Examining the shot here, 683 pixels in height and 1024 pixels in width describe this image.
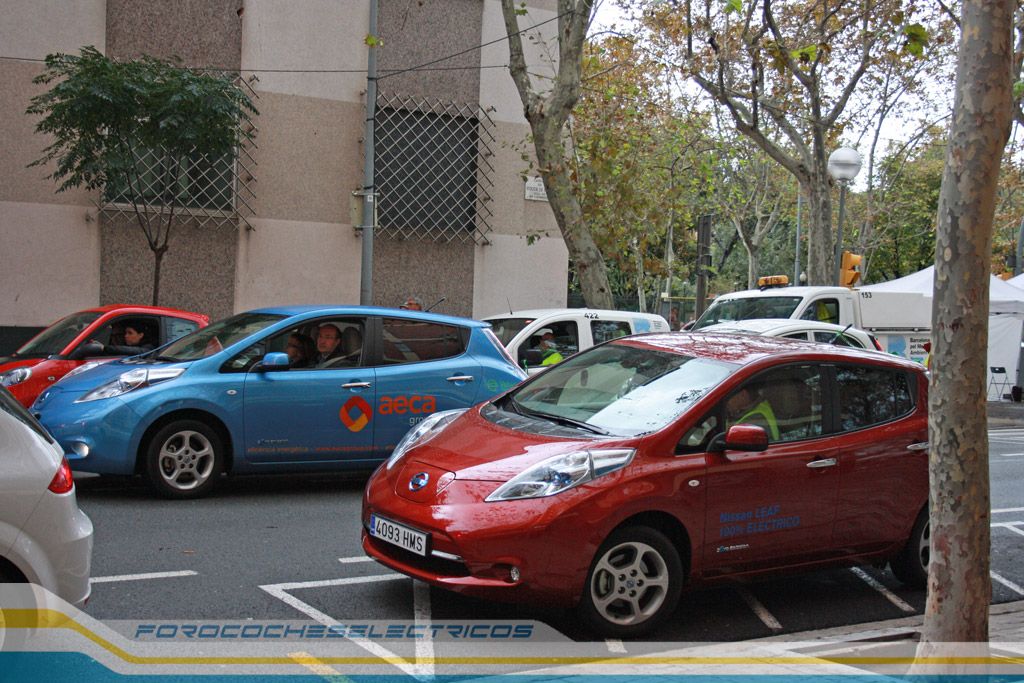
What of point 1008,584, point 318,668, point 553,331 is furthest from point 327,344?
point 1008,584

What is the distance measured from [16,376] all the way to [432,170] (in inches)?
433

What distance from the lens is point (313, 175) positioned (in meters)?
19.7

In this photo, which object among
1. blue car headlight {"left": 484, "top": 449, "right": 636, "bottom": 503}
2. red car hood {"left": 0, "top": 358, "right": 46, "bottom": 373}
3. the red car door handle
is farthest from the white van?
blue car headlight {"left": 484, "top": 449, "right": 636, "bottom": 503}

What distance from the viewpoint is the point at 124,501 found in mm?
8836

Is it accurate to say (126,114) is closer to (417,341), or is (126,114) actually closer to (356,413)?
(417,341)

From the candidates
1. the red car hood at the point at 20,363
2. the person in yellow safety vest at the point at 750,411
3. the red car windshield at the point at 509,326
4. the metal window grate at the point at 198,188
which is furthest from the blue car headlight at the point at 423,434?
the metal window grate at the point at 198,188

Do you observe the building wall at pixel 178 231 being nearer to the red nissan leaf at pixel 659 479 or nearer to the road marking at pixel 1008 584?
the red nissan leaf at pixel 659 479

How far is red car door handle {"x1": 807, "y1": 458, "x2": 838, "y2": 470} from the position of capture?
21.7 ft

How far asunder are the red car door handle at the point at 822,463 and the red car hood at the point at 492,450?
4.10 feet

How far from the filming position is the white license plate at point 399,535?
227 inches

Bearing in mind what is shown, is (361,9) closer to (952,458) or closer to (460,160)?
(460,160)

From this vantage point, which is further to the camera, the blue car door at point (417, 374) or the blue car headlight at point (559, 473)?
the blue car door at point (417, 374)

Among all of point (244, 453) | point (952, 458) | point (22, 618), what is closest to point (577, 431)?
point (952, 458)

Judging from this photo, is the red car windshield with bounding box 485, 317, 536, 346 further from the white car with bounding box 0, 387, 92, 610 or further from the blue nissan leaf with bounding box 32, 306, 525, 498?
the white car with bounding box 0, 387, 92, 610
